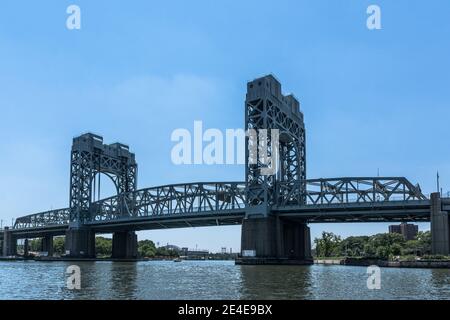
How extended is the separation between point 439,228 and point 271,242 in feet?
109

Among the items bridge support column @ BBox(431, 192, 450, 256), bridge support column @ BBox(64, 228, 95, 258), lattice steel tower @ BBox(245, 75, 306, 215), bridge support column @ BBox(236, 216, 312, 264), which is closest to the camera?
bridge support column @ BBox(431, 192, 450, 256)

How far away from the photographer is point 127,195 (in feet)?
593

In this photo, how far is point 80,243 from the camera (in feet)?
564

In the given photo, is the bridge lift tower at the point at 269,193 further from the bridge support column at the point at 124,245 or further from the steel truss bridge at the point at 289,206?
the bridge support column at the point at 124,245

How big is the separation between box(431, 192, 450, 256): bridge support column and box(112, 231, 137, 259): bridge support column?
10271cm

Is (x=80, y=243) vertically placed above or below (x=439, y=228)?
below

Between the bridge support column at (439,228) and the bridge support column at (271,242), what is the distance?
Answer: 3064cm

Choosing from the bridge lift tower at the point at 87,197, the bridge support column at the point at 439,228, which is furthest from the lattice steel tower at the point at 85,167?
the bridge support column at the point at 439,228

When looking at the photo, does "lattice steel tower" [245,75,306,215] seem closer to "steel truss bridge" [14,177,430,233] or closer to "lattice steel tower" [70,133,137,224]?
"steel truss bridge" [14,177,430,233]

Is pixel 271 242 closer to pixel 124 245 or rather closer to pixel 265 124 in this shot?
pixel 265 124

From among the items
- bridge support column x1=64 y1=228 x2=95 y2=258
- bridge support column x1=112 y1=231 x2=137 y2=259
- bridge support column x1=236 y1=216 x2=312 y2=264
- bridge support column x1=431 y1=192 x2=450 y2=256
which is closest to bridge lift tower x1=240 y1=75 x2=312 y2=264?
bridge support column x1=236 y1=216 x2=312 y2=264

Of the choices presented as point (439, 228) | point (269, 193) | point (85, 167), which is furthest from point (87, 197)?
point (439, 228)

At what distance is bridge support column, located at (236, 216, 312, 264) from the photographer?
110 metres
